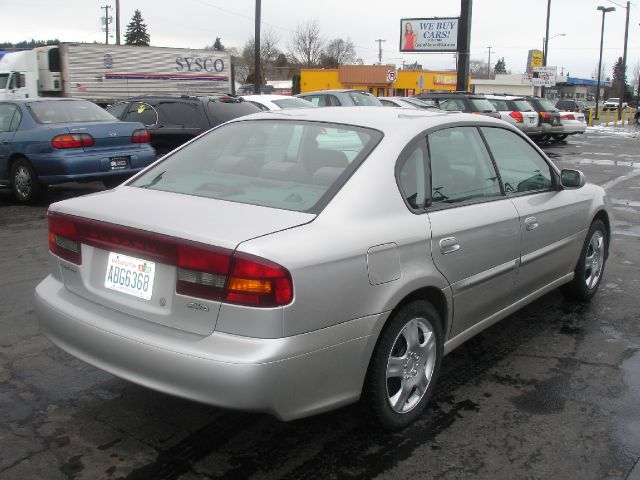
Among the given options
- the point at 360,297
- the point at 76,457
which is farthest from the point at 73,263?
the point at 360,297

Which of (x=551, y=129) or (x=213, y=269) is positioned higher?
(x=551, y=129)

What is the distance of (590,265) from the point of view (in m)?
5.42

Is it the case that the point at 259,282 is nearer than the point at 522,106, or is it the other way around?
the point at 259,282

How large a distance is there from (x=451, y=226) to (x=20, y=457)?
231 cm

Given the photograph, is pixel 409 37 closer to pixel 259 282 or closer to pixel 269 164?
pixel 269 164

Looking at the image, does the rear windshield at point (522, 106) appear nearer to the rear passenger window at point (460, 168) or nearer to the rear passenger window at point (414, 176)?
the rear passenger window at point (460, 168)

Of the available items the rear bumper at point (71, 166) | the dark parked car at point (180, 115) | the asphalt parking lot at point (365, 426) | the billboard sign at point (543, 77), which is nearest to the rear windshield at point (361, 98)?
the dark parked car at point (180, 115)

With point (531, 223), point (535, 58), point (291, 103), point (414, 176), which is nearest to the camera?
point (414, 176)

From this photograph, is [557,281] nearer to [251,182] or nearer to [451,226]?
[451,226]

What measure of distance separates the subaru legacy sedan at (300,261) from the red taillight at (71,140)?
5883 millimetres

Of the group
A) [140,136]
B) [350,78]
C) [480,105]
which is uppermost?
[350,78]

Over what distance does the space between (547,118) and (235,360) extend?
2237cm

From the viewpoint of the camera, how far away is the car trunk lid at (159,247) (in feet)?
8.94

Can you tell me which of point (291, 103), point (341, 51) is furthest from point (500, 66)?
point (291, 103)
